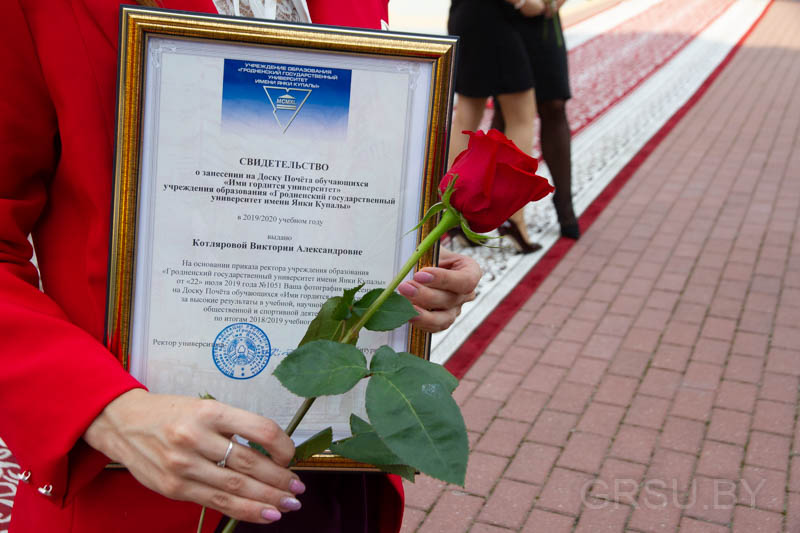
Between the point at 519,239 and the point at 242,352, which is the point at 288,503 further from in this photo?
the point at 519,239

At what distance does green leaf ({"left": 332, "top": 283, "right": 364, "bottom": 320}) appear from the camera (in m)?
0.85

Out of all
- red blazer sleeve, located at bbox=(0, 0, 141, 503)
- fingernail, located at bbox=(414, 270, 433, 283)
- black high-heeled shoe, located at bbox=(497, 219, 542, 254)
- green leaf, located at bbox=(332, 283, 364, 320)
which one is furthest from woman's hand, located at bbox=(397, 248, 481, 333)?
black high-heeled shoe, located at bbox=(497, 219, 542, 254)

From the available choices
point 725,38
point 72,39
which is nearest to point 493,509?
point 72,39

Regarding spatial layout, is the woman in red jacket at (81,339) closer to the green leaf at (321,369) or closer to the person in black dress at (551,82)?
the green leaf at (321,369)

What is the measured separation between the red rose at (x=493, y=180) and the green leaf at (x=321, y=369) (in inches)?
7.5

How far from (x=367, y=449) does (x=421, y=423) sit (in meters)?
0.12

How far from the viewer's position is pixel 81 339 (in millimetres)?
896

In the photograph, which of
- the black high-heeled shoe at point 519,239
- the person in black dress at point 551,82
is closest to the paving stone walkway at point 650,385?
the black high-heeled shoe at point 519,239

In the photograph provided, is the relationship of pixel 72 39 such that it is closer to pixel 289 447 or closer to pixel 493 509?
pixel 289 447

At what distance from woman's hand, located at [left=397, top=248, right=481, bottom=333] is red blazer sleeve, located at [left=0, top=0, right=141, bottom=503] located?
1.09ft

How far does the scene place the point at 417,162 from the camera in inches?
38.2

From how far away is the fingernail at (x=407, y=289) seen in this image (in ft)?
3.20

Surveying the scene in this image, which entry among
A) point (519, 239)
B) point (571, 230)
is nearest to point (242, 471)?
point (519, 239)

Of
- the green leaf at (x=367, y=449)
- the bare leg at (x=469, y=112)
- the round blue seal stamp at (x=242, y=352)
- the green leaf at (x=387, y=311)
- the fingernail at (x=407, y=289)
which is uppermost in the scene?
the green leaf at (x=387, y=311)
